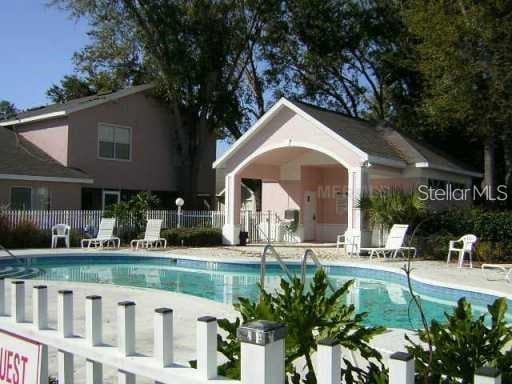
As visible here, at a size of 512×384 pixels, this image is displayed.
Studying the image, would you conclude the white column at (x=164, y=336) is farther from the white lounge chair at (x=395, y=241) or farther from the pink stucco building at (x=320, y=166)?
the pink stucco building at (x=320, y=166)

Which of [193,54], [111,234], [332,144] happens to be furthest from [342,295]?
[193,54]

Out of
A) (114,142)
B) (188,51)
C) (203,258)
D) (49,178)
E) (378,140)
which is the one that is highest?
(188,51)

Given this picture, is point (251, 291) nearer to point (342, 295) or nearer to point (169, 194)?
point (342, 295)

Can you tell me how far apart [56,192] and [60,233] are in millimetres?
3537

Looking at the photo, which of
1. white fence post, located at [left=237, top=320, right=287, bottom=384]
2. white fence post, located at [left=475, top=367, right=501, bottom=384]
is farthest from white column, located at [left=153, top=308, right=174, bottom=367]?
white fence post, located at [left=475, top=367, right=501, bottom=384]

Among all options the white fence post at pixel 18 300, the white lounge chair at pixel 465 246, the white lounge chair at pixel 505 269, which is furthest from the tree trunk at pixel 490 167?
the white fence post at pixel 18 300

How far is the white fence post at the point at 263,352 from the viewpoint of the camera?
240 centimetres

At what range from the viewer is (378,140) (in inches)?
921

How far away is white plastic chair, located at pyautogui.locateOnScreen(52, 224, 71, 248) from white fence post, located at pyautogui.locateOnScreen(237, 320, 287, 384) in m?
20.2

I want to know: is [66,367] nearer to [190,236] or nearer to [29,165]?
[190,236]

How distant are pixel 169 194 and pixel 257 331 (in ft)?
99.5

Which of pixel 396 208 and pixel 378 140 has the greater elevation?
pixel 378 140

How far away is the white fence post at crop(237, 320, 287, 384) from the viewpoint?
2404 mm

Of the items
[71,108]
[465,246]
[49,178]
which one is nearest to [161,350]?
[465,246]
